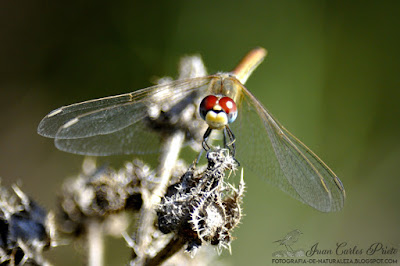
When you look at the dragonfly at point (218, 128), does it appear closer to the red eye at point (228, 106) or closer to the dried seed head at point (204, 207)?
the red eye at point (228, 106)

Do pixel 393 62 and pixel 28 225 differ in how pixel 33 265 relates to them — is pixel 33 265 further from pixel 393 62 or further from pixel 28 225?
pixel 393 62

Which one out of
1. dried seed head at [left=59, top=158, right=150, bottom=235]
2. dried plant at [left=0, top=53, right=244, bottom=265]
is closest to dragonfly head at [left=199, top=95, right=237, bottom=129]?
dried plant at [left=0, top=53, right=244, bottom=265]

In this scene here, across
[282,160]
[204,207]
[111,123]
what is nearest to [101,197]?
[111,123]

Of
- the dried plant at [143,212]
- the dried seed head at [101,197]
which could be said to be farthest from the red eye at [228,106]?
the dried seed head at [101,197]

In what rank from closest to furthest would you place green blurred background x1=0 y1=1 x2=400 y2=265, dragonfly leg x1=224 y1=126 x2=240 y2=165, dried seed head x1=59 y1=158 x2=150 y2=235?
dried seed head x1=59 y1=158 x2=150 y2=235 < dragonfly leg x1=224 y1=126 x2=240 y2=165 < green blurred background x1=0 y1=1 x2=400 y2=265

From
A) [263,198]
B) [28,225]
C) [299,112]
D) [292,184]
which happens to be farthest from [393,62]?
[28,225]

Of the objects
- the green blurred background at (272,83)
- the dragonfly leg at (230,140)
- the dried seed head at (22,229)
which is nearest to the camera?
the dried seed head at (22,229)

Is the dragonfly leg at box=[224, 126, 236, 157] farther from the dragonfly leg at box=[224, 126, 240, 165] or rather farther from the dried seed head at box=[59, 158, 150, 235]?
the dried seed head at box=[59, 158, 150, 235]
